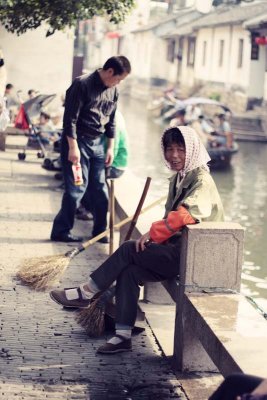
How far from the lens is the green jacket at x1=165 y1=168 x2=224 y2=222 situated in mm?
5379

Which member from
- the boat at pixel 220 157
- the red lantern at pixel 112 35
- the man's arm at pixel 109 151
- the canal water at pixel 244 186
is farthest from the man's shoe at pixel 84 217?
the red lantern at pixel 112 35

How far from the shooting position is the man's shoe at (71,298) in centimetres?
583

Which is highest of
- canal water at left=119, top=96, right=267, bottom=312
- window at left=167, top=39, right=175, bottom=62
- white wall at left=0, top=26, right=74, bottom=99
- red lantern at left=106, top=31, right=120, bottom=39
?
red lantern at left=106, top=31, right=120, bottom=39

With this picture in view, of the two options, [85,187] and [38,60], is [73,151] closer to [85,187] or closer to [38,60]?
[85,187]

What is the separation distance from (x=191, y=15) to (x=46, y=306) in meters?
57.8

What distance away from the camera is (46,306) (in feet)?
20.6

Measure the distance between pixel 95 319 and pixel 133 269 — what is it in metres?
0.48

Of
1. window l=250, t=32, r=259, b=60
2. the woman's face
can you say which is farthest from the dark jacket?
window l=250, t=32, r=259, b=60

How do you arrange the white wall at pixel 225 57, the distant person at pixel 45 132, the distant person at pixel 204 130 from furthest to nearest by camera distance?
the white wall at pixel 225 57 < the distant person at pixel 204 130 < the distant person at pixel 45 132

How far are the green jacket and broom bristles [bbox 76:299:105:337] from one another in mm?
775

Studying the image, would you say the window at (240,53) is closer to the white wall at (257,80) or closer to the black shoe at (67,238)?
the white wall at (257,80)

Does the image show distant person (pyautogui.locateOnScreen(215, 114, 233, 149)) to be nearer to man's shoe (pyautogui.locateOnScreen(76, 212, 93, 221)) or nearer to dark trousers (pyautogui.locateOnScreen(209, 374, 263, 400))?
man's shoe (pyautogui.locateOnScreen(76, 212, 93, 221))

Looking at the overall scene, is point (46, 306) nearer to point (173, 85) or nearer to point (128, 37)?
point (173, 85)

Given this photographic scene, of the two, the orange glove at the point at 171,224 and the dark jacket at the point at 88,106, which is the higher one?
the dark jacket at the point at 88,106
